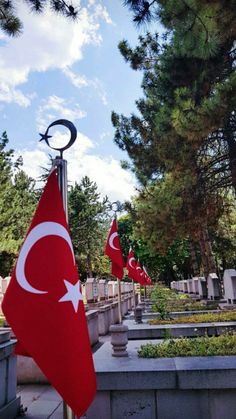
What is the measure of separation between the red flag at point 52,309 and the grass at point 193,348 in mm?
3425

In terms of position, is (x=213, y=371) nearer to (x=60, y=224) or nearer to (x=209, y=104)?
(x=60, y=224)

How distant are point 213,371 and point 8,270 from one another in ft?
116

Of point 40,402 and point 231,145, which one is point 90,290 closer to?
point 231,145

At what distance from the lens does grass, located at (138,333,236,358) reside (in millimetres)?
5570

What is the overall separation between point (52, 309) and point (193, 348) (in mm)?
4109

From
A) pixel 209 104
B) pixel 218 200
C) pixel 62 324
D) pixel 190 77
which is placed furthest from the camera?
pixel 218 200

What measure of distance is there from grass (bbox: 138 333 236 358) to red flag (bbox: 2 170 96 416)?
11.2 feet

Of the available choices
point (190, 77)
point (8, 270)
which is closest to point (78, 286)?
point (190, 77)

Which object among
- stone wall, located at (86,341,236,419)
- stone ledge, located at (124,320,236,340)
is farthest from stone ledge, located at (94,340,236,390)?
stone ledge, located at (124,320,236,340)

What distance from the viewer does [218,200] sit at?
15.4 m

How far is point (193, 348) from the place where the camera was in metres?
5.93

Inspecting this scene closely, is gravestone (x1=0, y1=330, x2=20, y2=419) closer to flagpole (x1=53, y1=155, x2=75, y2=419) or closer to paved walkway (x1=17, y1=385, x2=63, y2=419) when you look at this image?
paved walkway (x1=17, y1=385, x2=63, y2=419)

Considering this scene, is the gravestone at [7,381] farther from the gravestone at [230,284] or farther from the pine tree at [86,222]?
the pine tree at [86,222]

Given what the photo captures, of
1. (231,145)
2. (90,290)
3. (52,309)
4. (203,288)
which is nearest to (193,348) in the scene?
(52,309)
